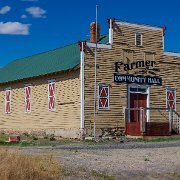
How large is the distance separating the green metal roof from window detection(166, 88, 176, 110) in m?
5.36

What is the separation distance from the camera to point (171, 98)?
30.3 metres

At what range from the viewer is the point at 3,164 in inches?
413

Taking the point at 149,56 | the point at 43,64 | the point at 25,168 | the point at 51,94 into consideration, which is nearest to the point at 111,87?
the point at 149,56

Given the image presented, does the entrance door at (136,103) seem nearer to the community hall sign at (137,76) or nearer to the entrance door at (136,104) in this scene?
the entrance door at (136,104)

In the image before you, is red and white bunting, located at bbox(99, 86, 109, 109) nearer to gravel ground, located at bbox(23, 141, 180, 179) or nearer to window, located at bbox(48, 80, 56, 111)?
window, located at bbox(48, 80, 56, 111)

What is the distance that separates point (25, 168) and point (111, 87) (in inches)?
682

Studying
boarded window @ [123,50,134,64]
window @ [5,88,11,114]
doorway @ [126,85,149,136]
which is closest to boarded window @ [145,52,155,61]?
boarded window @ [123,50,134,64]

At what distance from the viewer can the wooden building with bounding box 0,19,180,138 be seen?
26953mm

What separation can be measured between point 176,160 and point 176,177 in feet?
9.82

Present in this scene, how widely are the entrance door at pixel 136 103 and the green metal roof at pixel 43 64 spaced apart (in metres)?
3.98

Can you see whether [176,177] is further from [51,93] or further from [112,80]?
[51,93]

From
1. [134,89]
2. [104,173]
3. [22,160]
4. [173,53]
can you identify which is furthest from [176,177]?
[173,53]

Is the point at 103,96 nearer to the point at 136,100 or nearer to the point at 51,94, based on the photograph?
the point at 136,100

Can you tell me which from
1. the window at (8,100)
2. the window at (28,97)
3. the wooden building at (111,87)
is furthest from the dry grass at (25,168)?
the window at (8,100)
